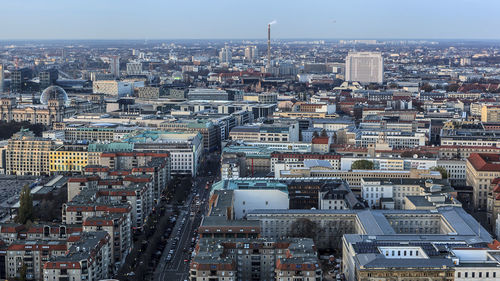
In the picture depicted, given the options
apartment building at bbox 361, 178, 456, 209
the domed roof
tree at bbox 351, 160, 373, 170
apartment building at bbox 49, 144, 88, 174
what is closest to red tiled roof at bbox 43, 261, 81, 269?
apartment building at bbox 361, 178, 456, 209

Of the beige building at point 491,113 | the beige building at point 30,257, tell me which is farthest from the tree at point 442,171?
the beige building at point 491,113

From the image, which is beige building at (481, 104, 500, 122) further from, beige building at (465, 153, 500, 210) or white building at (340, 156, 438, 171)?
beige building at (465, 153, 500, 210)

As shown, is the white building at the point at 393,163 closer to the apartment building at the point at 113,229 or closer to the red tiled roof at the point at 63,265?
the apartment building at the point at 113,229

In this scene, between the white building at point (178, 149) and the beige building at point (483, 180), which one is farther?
the white building at point (178, 149)

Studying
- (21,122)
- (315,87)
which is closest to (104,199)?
(21,122)

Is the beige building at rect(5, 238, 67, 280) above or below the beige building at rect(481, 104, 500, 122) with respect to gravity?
below

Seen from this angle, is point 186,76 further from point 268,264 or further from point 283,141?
point 268,264
